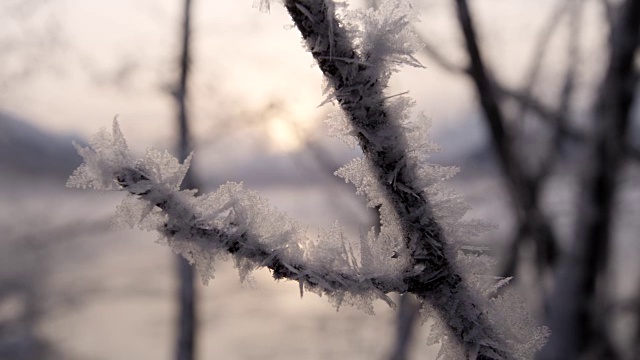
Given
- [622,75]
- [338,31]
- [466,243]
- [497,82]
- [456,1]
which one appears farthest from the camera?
[497,82]

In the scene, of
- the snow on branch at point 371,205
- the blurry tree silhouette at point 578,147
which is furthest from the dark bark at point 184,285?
the snow on branch at point 371,205

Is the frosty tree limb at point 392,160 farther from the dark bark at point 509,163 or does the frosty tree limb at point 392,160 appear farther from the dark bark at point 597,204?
the dark bark at point 597,204

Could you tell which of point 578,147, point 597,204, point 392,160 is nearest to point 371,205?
point 392,160

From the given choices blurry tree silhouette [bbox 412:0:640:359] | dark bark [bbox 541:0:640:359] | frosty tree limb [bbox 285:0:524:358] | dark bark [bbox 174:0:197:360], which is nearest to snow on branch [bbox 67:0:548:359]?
frosty tree limb [bbox 285:0:524:358]

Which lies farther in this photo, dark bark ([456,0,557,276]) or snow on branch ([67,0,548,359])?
dark bark ([456,0,557,276])

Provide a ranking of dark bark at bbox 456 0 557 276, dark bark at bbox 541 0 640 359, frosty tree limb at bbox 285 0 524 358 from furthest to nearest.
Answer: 1. dark bark at bbox 541 0 640 359
2. dark bark at bbox 456 0 557 276
3. frosty tree limb at bbox 285 0 524 358

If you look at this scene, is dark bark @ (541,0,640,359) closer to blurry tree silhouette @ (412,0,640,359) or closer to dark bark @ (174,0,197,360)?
blurry tree silhouette @ (412,0,640,359)

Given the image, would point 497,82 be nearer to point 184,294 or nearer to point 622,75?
point 622,75

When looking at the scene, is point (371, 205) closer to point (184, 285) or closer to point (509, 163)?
point (184, 285)

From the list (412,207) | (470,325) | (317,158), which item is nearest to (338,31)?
(412,207)

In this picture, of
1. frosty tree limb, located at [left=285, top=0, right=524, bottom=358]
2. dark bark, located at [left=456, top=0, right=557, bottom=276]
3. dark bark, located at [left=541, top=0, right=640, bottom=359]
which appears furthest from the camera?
dark bark, located at [left=541, top=0, right=640, bottom=359]
